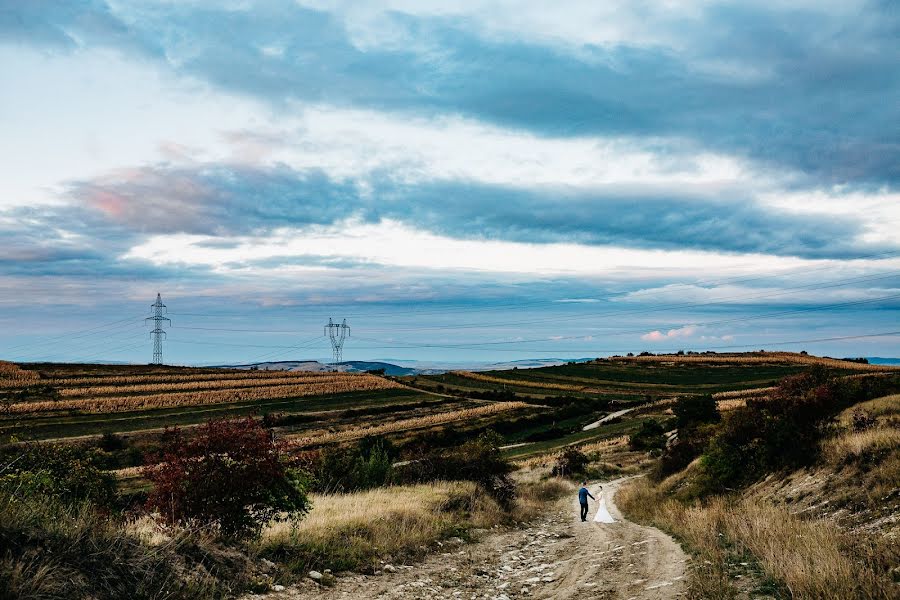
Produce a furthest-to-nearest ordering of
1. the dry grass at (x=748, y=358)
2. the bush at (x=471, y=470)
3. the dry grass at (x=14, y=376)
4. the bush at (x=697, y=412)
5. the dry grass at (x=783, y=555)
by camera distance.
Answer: the dry grass at (x=748, y=358) < the dry grass at (x=14, y=376) < the bush at (x=697, y=412) < the bush at (x=471, y=470) < the dry grass at (x=783, y=555)

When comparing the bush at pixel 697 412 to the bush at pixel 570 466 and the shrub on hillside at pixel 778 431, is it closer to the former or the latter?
the bush at pixel 570 466

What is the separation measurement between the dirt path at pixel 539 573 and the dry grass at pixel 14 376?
412ft

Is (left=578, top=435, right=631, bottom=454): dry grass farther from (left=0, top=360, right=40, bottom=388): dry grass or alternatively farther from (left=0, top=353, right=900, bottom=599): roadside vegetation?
(left=0, top=360, right=40, bottom=388): dry grass

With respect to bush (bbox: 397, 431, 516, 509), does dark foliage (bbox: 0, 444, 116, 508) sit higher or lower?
higher

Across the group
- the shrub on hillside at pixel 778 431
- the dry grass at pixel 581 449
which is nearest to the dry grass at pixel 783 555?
the shrub on hillside at pixel 778 431

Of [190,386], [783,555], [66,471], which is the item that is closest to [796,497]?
[783,555]

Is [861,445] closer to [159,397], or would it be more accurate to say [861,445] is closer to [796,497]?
[796,497]

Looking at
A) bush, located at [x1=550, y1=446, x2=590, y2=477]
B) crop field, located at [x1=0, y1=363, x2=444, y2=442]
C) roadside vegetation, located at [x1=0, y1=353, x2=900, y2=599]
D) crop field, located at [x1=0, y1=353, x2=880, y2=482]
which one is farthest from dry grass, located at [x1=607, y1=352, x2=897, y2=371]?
bush, located at [x1=550, y1=446, x2=590, y2=477]

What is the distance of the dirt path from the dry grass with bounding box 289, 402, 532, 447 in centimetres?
5332

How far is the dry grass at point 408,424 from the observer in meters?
76.9

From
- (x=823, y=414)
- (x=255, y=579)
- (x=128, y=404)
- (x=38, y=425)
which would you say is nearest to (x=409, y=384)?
(x=128, y=404)

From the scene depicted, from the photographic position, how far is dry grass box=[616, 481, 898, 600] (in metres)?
8.59

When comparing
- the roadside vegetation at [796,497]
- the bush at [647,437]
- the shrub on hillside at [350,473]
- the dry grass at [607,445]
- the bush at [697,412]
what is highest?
the roadside vegetation at [796,497]

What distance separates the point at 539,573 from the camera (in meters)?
14.2
